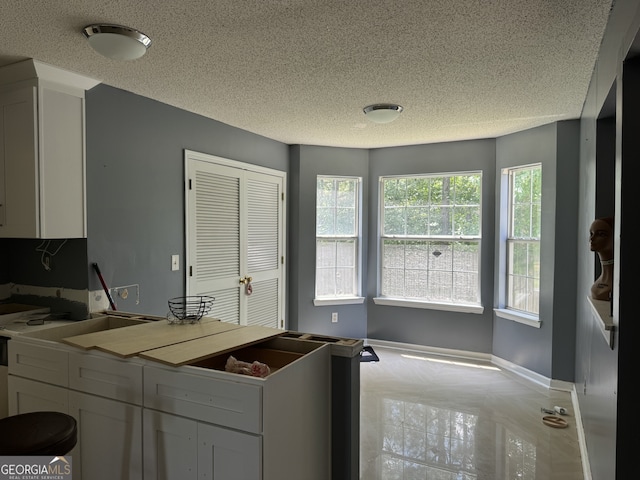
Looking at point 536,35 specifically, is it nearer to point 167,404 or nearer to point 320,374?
point 320,374

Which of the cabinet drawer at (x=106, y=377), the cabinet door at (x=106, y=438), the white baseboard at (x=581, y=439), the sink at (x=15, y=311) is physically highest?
the sink at (x=15, y=311)

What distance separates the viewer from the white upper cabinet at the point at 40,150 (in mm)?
2607

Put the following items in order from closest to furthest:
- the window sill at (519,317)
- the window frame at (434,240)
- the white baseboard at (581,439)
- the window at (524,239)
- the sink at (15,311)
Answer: the white baseboard at (581,439)
the sink at (15,311)
the window sill at (519,317)
the window at (524,239)
the window frame at (434,240)

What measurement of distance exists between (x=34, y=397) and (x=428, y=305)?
392cm

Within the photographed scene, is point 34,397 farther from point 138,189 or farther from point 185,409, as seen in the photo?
point 138,189

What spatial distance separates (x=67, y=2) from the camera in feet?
6.19

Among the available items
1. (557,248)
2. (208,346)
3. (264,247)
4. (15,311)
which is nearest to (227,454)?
(208,346)

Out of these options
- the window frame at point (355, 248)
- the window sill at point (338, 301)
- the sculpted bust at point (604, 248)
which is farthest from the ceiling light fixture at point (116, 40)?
the window sill at point (338, 301)

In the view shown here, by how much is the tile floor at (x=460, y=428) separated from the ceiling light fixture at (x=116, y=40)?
2716 millimetres

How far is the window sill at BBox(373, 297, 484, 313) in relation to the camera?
479cm

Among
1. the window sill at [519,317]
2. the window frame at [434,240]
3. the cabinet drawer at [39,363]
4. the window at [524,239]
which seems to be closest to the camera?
the cabinet drawer at [39,363]

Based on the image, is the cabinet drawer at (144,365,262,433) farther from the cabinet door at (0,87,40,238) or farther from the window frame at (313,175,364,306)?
the window frame at (313,175,364,306)

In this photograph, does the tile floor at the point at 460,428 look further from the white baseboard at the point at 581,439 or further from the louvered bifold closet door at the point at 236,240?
the louvered bifold closet door at the point at 236,240

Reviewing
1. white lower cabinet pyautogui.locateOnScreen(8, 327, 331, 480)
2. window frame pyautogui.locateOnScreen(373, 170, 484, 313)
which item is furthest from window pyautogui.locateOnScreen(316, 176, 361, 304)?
white lower cabinet pyautogui.locateOnScreen(8, 327, 331, 480)
